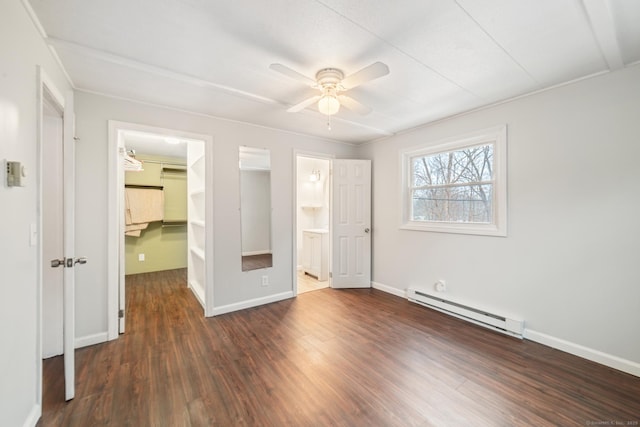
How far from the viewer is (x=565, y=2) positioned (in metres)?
1.42

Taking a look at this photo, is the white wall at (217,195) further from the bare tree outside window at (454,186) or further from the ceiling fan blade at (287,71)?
the ceiling fan blade at (287,71)

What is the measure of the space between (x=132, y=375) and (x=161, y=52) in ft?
8.08

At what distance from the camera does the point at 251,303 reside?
338 cm

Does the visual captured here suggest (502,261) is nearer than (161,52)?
No

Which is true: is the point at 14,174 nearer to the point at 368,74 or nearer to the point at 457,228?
the point at 368,74

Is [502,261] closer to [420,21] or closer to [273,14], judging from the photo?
[420,21]

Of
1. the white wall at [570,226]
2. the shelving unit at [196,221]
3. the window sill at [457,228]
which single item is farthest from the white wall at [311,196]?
the white wall at [570,226]

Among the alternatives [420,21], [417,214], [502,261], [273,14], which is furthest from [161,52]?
[502,261]

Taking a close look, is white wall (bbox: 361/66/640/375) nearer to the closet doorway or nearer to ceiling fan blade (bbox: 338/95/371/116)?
ceiling fan blade (bbox: 338/95/371/116)

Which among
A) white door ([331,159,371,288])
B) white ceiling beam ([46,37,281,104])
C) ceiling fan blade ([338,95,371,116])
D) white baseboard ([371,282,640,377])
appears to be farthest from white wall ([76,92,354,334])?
white baseboard ([371,282,640,377])

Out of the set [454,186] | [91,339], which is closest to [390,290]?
[454,186]

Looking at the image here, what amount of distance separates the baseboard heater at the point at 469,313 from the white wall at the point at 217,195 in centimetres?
184

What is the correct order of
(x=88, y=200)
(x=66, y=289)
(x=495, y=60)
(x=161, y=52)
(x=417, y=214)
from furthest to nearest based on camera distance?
(x=417, y=214) < (x=88, y=200) < (x=495, y=60) < (x=161, y=52) < (x=66, y=289)

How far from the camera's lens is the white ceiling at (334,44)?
4.75 feet
